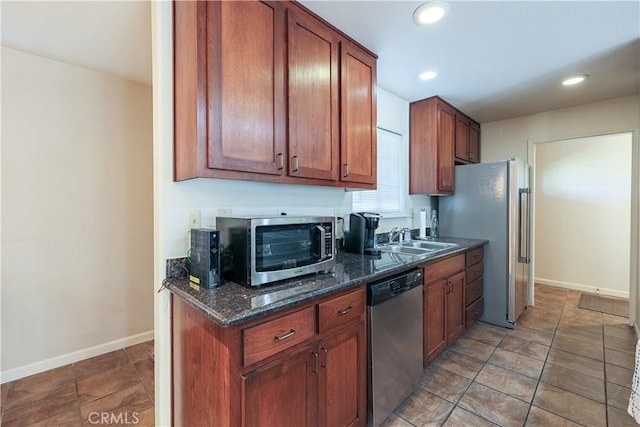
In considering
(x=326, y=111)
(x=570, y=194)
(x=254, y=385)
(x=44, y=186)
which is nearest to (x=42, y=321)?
(x=44, y=186)

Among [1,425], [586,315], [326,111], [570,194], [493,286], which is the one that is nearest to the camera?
[1,425]

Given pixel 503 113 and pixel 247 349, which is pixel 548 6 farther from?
pixel 247 349

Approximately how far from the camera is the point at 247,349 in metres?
1.04

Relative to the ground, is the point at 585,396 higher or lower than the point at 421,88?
lower

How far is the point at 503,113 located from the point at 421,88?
1518 millimetres

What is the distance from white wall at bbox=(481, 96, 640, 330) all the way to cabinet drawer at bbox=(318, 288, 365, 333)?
3.29 meters

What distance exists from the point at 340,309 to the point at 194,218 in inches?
37.1

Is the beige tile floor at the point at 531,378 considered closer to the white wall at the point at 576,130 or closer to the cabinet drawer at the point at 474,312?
the cabinet drawer at the point at 474,312

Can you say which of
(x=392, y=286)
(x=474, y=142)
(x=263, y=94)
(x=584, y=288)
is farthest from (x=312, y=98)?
(x=584, y=288)

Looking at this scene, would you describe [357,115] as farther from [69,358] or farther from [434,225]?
[69,358]

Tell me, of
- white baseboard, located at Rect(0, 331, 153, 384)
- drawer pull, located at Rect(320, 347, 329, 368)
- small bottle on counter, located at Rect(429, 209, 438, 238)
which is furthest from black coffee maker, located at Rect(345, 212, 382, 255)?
white baseboard, located at Rect(0, 331, 153, 384)

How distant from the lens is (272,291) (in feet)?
4.18

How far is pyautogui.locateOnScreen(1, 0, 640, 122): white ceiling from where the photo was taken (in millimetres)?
1701

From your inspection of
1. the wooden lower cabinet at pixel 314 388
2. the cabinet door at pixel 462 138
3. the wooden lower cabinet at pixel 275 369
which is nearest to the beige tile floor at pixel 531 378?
the wooden lower cabinet at pixel 314 388
